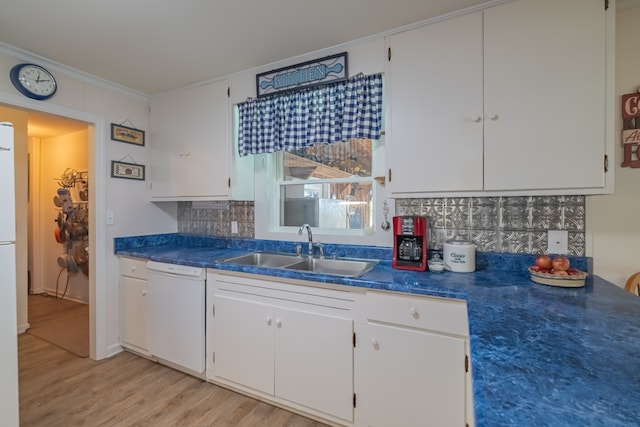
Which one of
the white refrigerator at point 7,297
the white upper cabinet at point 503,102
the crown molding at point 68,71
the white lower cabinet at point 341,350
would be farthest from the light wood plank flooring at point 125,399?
the crown molding at point 68,71

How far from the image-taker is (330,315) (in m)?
1.68

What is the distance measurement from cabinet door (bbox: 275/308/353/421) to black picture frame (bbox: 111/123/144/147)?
86.1 inches

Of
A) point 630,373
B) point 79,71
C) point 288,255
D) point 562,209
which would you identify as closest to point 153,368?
point 288,255

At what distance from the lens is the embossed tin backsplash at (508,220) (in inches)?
65.7

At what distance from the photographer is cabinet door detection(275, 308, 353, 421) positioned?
5.37ft

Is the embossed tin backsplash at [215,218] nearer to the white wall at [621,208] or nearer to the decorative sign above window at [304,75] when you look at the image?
the decorative sign above window at [304,75]

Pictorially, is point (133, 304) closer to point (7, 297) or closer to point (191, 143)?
point (7, 297)

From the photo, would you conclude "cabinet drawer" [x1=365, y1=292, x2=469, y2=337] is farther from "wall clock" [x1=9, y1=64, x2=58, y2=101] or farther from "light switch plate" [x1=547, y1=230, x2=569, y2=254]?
"wall clock" [x1=9, y1=64, x2=58, y2=101]

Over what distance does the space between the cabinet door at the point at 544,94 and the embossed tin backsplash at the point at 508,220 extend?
0.31 m

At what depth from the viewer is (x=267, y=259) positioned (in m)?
2.44

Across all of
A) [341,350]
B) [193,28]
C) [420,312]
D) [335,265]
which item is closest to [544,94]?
[420,312]

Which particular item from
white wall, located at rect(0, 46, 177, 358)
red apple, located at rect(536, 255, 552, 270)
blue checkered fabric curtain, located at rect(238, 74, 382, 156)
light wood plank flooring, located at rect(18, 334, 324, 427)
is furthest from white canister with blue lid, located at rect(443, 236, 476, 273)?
white wall, located at rect(0, 46, 177, 358)

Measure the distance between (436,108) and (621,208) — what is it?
1.13 meters

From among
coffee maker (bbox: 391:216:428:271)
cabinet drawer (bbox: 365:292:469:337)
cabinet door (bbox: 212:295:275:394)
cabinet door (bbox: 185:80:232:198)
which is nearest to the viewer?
cabinet drawer (bbox: 365:292:469:337)
